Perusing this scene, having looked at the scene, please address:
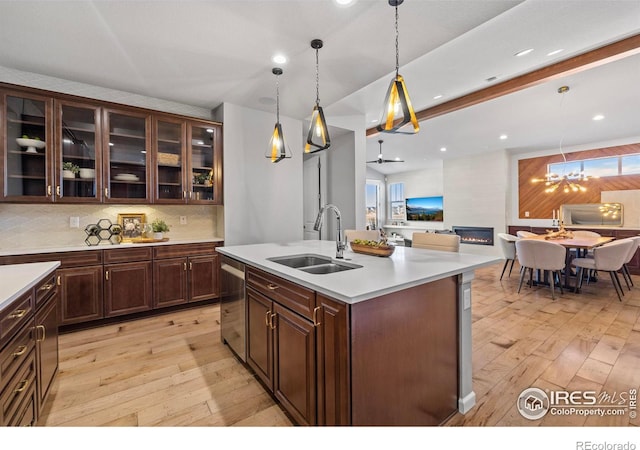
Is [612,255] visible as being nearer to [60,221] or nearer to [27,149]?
[60,221]

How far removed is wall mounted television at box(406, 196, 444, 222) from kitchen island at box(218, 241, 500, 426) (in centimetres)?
775

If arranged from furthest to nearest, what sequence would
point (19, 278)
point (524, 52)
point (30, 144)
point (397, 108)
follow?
1. point (30, 144)
2. point (524, 52)
3. point (397, 108)
4. point (19, 278)

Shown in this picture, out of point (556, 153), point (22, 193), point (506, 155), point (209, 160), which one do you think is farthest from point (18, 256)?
point (556, 153)

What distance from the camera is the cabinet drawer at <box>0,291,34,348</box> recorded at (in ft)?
4.06

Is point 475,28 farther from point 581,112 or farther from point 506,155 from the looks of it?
point 506,155

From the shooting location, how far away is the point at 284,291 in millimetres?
1695

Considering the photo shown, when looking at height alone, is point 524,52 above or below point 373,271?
above

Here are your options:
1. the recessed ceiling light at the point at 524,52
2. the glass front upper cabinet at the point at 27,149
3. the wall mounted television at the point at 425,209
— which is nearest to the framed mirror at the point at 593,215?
the wall mounted television at the point at 425,209

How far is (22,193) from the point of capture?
2.94 meters

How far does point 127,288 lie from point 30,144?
69.5 inches

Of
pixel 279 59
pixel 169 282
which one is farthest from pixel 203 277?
pixel 279 59

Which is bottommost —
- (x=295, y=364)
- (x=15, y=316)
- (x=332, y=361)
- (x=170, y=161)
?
(x=295, y=364)

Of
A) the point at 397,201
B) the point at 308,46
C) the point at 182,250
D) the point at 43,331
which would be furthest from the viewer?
the point at 397,201

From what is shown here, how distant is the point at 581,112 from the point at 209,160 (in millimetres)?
5716
